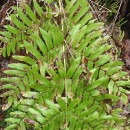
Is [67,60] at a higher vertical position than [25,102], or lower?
higher

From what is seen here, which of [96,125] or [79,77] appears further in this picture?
[79,77]

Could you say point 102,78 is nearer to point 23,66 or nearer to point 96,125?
point 96,125

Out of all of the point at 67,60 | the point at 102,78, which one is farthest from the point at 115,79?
the point at 67,60

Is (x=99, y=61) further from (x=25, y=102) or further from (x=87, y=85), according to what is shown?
(x=25, y=102)

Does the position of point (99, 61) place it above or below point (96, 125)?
above

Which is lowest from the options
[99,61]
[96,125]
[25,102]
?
[96,125]

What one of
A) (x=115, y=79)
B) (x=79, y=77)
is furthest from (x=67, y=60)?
(x=115, y=79)
